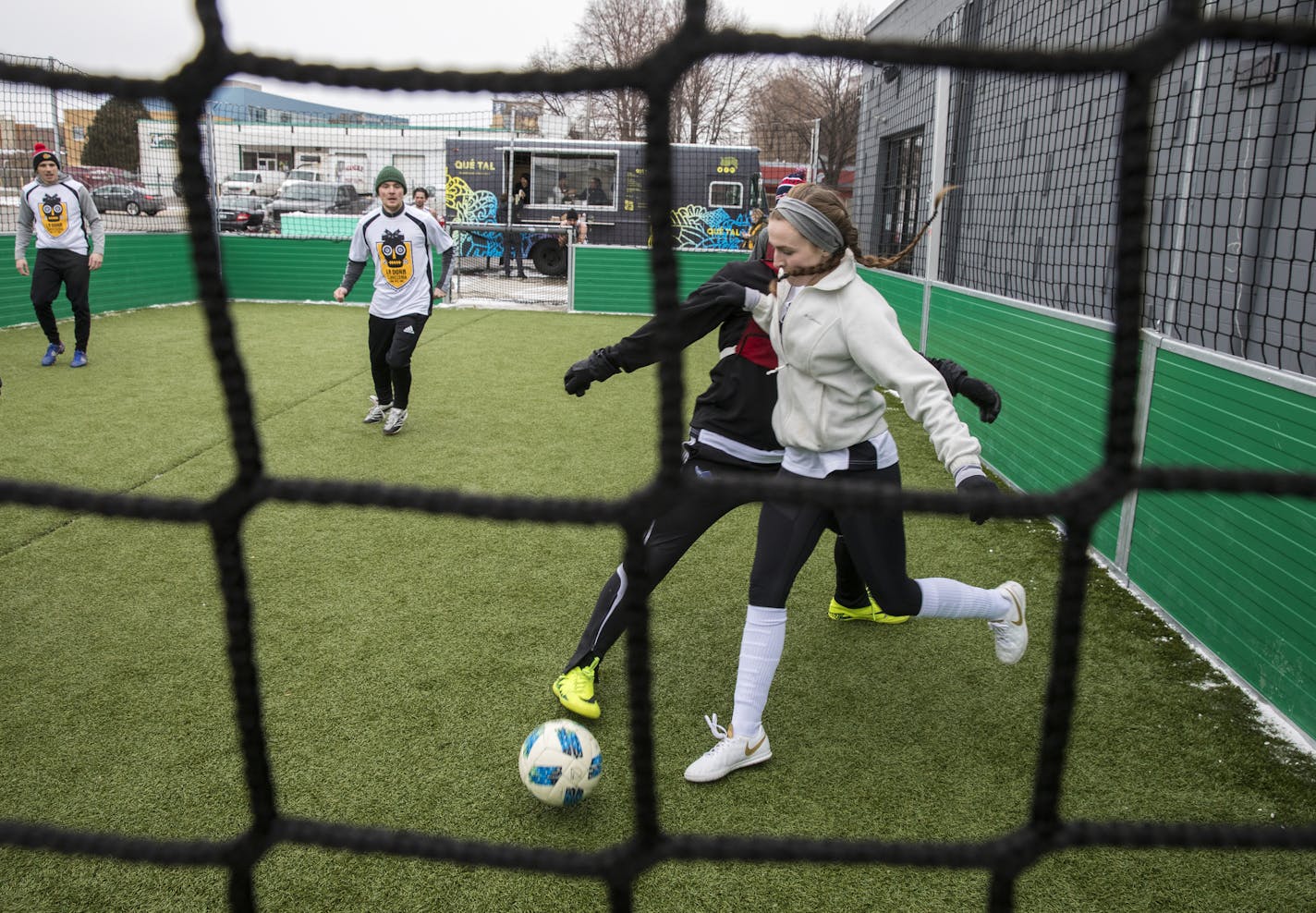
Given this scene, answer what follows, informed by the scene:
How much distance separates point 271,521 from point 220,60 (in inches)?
138

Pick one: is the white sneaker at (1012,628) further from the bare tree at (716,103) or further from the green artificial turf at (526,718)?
the bare tree at (716,103)

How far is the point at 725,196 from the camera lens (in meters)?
17.8

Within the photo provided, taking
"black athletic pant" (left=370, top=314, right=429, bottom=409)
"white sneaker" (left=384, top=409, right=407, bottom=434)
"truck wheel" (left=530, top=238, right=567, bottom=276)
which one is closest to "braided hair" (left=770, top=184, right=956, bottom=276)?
"black athletic pant" (left=370, top=314, right=429, bottom=409)

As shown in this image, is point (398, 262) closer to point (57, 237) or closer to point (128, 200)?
point (57, 237)

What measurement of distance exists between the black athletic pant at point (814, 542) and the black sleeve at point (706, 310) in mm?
489

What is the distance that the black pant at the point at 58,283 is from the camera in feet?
25.6

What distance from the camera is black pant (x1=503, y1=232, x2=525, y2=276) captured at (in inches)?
659

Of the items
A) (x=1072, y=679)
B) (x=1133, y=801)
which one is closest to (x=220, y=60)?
(x=1072, y=679)

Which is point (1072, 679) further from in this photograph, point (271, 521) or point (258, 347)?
point (258, 347)

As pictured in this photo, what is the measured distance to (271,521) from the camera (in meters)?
4.50

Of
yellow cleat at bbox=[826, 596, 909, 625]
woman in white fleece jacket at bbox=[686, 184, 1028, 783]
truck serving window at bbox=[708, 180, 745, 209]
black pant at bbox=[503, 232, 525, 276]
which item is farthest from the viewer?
truck serving window at bbox=[708, 180, 745, 209]

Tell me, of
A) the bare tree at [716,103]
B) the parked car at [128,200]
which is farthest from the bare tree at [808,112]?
the parked car at [128,200]

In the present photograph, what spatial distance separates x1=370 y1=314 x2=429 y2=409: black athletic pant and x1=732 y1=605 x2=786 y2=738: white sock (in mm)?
3855

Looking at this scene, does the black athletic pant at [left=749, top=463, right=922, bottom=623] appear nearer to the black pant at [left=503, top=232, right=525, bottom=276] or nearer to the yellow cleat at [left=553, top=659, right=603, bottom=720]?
the yellow cleat at [left=553, top=659, right=603, bottom=720]
